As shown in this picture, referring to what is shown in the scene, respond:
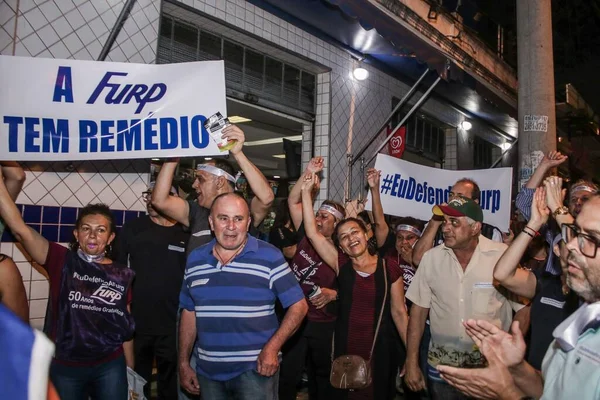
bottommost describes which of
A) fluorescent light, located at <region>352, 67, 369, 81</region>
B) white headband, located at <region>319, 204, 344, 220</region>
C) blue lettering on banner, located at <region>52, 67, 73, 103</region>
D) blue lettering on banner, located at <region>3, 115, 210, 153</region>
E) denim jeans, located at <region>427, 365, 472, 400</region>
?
denim jeans, located at <region>427, 365, 472, 400</region>

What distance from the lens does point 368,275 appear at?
161 inches

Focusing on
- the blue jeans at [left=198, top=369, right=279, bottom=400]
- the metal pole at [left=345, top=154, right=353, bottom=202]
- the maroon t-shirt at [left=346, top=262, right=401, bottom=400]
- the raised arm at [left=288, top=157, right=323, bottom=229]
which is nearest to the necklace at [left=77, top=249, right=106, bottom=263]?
the blue jeans at [left=198, top=369, right=279, bottom=400]

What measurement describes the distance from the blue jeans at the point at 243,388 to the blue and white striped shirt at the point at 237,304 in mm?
49

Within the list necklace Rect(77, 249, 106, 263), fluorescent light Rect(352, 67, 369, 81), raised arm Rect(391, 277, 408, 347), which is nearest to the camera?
necklace Rect(77, 249, 106, 263)

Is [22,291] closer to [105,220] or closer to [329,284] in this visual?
[105,220]

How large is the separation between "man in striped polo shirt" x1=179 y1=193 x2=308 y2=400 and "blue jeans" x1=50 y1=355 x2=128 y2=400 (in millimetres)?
476

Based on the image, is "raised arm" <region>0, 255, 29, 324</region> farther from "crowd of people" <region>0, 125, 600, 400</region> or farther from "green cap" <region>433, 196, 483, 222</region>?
"green cap" <region>433, 196, 483, 222</region>

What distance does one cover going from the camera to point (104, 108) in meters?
4.01

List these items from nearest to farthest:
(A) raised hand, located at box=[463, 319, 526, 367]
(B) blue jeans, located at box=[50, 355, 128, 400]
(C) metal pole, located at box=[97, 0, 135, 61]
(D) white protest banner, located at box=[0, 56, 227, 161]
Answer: (A) raised hand, located at box=[463, 319, 526, 367] < (B) blue jeans, located at box=[50, 355, 128, 400] < (D) white protest banner, located at box=[0, 56, 227, 161] < (C) metal pole, located at box=[97, 0, 135, 61]

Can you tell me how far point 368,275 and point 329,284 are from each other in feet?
2.21

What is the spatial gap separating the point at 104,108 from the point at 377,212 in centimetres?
289

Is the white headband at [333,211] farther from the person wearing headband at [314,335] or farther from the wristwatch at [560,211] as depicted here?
the wristwatch at [560,211]

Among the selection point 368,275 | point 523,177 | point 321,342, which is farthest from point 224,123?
point 523,177

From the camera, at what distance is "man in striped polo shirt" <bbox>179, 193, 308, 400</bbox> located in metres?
3.20
